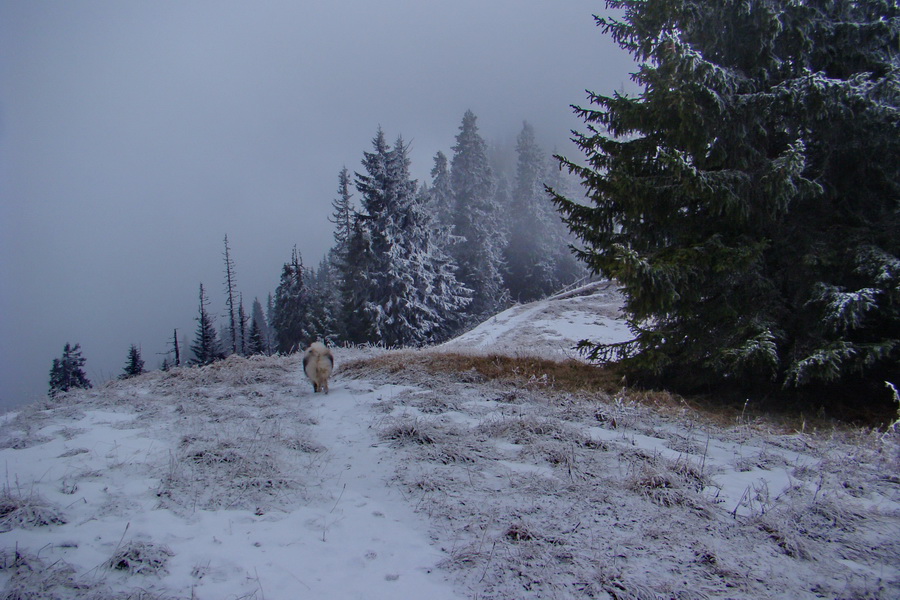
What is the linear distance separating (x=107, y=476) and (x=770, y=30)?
35.9ft

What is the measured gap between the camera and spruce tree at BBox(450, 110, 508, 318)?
36.9m

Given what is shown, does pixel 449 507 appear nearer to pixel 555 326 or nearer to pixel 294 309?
pixel 555 326

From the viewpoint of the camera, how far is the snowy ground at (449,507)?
113 inches

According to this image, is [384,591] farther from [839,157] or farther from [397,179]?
[397,179]

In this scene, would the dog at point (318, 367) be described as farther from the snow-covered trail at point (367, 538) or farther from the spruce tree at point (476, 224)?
the spruce tree at point (476, 224)

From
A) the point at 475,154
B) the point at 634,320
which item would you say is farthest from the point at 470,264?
the point at 634,320

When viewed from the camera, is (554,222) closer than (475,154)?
No

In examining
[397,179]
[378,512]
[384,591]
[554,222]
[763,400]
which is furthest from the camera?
[554,222]

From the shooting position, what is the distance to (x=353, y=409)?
7086 millimetres

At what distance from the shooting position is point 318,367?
827 centimetres

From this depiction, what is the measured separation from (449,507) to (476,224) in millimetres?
34585

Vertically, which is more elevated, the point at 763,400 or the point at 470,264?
the point at 470,264

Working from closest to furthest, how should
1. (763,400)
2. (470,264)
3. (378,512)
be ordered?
1. (378,512)
2. (763,400)
3. (470,264)

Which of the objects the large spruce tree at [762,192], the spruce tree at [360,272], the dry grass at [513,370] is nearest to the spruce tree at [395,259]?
the spruce tree at [360,272]
